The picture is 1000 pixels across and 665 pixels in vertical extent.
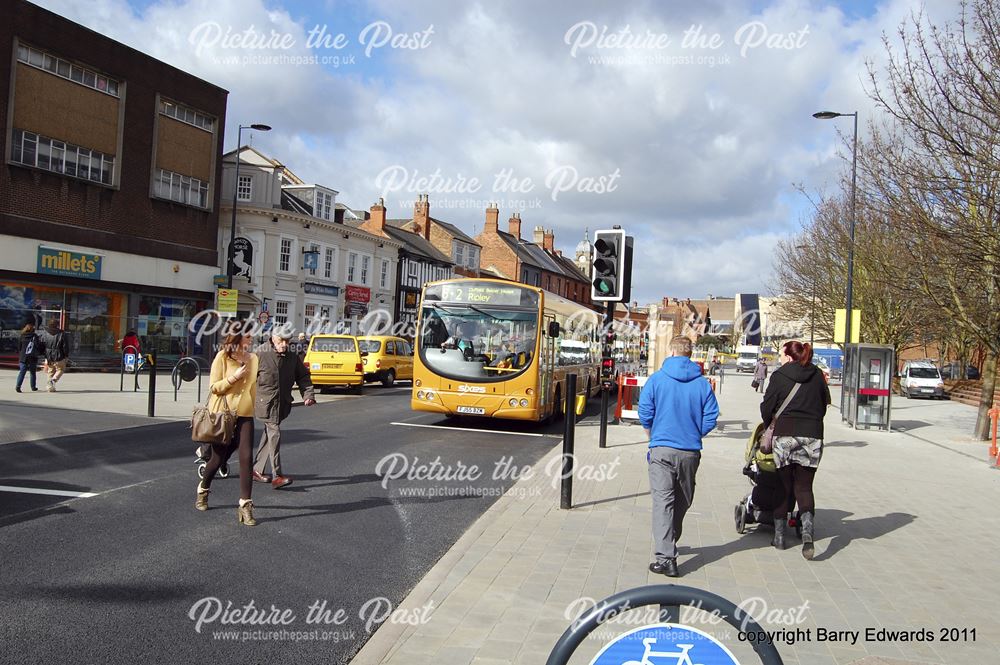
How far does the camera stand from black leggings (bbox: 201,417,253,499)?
6.79 meters

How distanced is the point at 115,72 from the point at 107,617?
96.2 ft

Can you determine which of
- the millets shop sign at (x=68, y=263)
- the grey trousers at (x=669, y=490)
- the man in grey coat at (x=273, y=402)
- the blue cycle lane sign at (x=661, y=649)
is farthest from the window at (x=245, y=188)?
the blue cycle lane sign at (x=661, y=649)

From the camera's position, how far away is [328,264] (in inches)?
1704

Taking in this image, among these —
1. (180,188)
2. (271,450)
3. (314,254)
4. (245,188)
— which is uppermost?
(245,188)

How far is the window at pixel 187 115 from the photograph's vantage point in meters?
31.3

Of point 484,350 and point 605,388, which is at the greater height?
point 484,350

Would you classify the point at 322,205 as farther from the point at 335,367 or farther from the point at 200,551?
the point at 200,551

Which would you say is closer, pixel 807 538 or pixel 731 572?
pixel 731 572

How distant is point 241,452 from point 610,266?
5914 mm

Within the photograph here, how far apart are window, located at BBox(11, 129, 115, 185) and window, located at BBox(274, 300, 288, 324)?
38.5 ft

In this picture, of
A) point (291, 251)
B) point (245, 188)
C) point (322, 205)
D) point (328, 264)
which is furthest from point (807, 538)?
point (322, 205)

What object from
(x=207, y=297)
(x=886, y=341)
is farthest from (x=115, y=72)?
(x=886, y=341)

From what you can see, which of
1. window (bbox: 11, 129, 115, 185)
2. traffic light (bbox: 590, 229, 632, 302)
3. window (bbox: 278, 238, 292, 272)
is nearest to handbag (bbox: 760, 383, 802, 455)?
traffic light (bbox: 590, 229, 632, 302)

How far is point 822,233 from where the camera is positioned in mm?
36062
